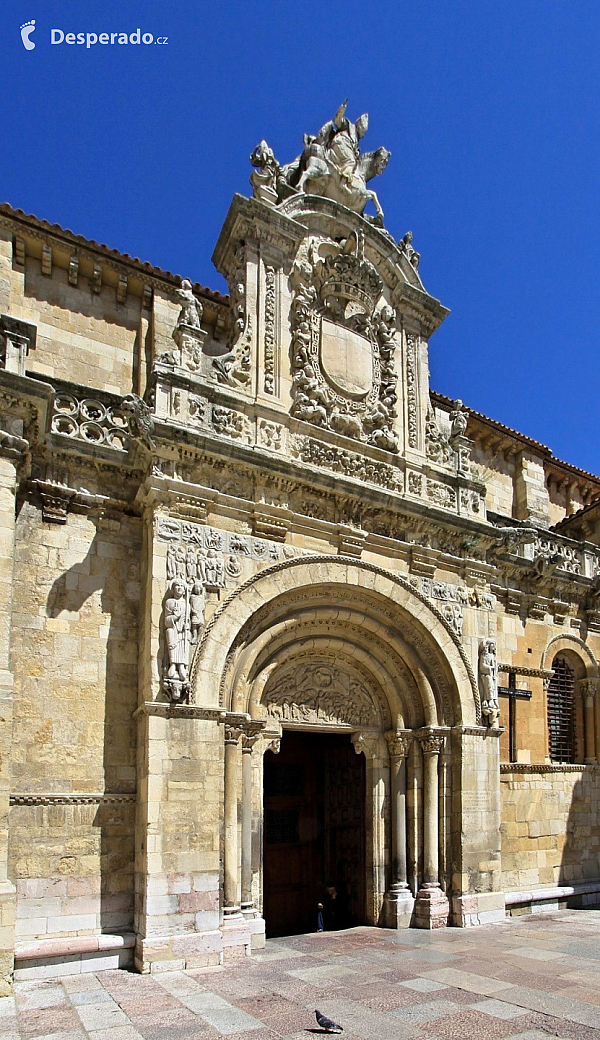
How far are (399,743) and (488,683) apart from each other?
1740mm

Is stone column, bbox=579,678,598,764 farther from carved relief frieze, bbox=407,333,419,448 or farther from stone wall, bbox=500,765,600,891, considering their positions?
carved relief frieze, bbox=407,333,419,448

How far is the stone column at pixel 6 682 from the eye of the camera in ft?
25.6

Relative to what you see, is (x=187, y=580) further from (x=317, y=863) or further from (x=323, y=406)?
(x=317, y=863)

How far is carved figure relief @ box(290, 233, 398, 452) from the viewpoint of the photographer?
1209 centimetres

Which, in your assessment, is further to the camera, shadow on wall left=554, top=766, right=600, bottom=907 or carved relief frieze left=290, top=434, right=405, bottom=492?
shadow on wall left=554, top=766, right=600, bottom=907

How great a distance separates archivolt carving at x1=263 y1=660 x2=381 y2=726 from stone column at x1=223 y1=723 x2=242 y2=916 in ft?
3.63

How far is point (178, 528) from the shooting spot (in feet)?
32.9

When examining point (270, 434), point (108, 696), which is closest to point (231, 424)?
point (270, 434)

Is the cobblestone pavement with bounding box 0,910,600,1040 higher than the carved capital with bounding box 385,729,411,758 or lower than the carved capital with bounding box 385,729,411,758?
lower

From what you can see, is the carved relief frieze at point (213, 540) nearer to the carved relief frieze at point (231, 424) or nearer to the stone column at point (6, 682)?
the carved relief frieze at point (231, 424)

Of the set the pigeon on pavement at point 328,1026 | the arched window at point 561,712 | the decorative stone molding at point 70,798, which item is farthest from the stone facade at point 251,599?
the pigeon on pavement at point 328,1026

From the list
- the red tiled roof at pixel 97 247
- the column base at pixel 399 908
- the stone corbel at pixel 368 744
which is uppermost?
the red tiled roof at pixel 97 247

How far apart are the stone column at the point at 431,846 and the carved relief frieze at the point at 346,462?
387 centimetres

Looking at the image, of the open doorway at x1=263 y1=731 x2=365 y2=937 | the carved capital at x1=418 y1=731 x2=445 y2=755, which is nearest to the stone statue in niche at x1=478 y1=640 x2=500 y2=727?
the carved capital at x1=418 y1=731 x2=445 y2=755
